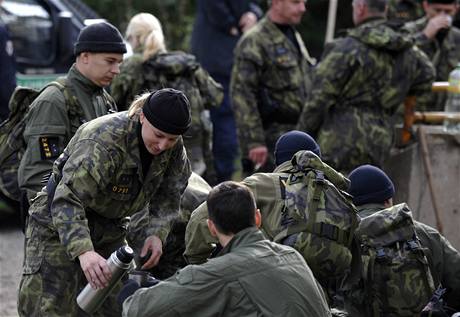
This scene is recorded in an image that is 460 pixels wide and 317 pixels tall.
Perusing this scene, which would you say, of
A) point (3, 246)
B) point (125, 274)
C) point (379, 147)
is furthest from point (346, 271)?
point (3, 246)

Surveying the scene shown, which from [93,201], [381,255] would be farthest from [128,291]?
[381,255]

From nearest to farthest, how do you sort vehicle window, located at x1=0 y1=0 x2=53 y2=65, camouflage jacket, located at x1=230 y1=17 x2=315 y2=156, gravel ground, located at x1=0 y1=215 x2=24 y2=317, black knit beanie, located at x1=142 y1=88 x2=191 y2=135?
black knit beanie, located at x1=142 y1=88 x2=191 y2=135
gravel ground, located at x1=0 y1=215 x2=24 y2=317
camouflage jacket, located at x1=230 y1=17 x2=315 y2=156
vehicle window, located at x1=0 y1=0 x2=53 y2=65

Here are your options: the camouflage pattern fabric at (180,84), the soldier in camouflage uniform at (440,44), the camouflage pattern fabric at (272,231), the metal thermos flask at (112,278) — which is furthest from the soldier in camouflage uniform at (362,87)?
the metal thermos flask at (112,278)

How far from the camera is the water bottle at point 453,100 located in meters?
9.30

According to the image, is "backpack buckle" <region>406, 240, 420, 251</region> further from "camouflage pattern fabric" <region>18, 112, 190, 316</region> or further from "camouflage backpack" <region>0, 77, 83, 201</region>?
"camouflage backpack" <region>0, 77, 83, 201</region>

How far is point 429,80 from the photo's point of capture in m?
9.30

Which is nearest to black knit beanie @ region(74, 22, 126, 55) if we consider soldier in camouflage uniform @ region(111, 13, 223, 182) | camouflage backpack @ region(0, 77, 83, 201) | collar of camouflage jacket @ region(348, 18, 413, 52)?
camouflage backpack @ region(0, 77, 83, 201)

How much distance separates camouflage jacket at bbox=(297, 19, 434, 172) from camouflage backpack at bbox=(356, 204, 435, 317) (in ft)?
9.78

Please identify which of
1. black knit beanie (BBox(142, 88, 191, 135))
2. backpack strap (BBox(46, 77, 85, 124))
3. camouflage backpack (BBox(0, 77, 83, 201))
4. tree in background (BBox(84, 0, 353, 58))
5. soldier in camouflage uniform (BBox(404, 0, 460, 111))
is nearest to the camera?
black knit beanie (BBox(142, 88, 191, 135))

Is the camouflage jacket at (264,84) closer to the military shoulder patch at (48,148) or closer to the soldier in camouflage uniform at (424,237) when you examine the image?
the soldier in camouflage uniform at (424,237)

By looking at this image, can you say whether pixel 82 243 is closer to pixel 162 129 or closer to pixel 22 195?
pixel 162 129

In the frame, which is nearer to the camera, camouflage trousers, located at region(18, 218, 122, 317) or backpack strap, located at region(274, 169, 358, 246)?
backpack strap, located at region(274, 169, 358, 246)

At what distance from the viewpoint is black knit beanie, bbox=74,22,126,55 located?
654 centimetres

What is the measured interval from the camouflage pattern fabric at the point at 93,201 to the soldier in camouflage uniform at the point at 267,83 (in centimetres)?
313
